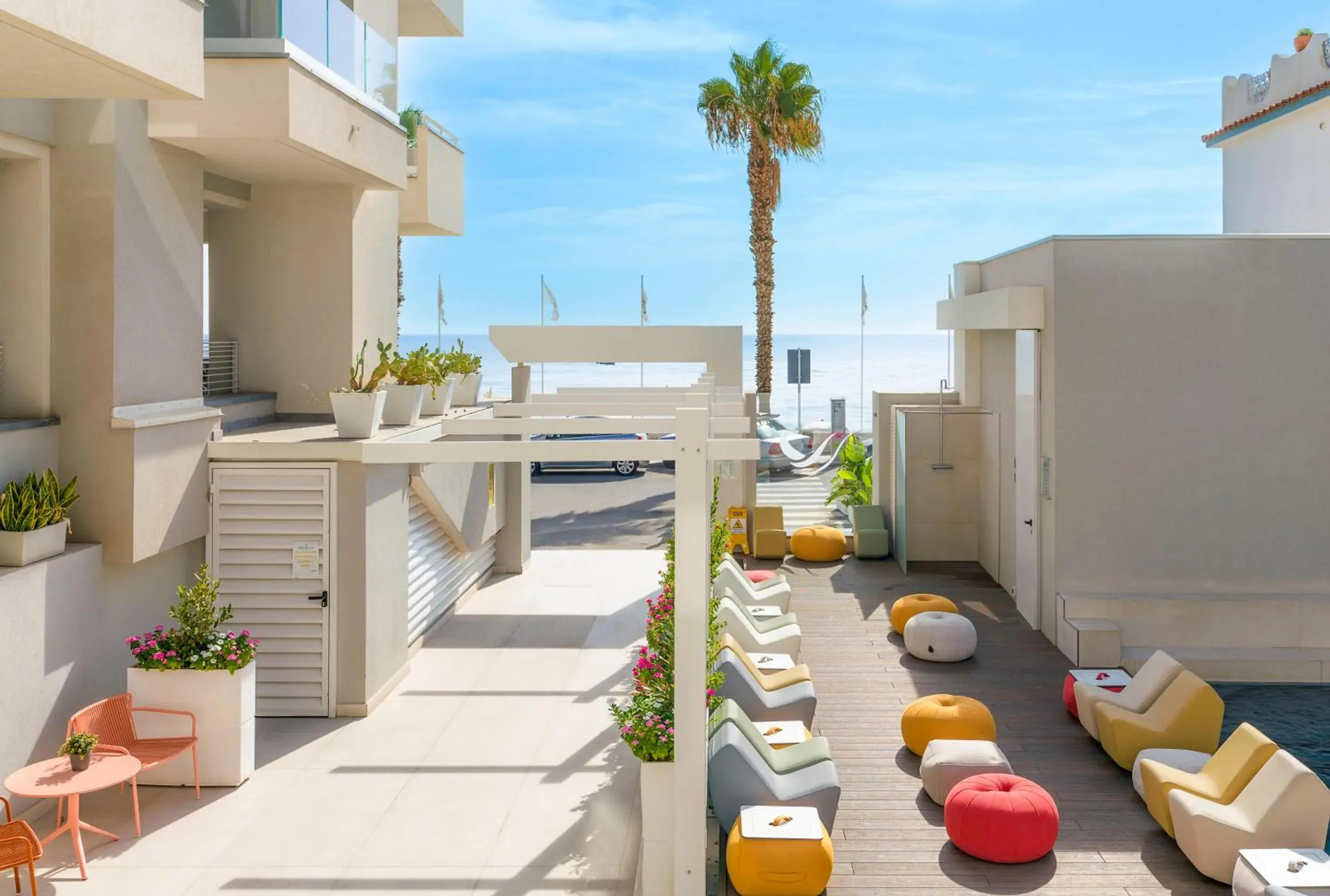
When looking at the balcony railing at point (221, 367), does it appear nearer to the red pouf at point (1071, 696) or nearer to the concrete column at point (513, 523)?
the concrete column at point (513, 523)

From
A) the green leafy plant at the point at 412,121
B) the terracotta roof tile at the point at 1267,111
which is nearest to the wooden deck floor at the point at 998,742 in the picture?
the green leafy plant at the point at 412,121

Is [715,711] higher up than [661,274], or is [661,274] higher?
[661,274]

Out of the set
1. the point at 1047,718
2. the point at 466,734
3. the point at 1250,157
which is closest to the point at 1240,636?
the point at 1047,718

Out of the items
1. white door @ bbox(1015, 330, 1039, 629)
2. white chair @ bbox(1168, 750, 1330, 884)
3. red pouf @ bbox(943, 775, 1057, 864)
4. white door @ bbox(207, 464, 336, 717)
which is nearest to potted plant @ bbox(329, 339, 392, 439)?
white door @ bbox(207, 464, 336, 717)


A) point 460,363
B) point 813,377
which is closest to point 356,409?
point 460,363

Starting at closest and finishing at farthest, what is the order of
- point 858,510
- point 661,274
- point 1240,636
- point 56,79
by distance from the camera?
1. point 56,79
2. point 1240,636
3. point 858,510
4. point 661,274

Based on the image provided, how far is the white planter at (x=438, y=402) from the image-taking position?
15.9 meters

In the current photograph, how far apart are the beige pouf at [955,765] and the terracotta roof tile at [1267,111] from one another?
1900 centimetres

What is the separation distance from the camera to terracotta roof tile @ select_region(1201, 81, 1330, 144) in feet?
73.3

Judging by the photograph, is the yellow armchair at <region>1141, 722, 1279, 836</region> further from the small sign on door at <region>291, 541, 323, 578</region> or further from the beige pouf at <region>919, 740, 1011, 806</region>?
the small sign on door at <region>291, 541, 323, 578</region>

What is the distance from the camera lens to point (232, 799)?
9375 millimetres

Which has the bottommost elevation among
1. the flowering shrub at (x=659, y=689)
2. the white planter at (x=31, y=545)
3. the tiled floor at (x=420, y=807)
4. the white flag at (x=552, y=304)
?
the tiled floor at (x=420, y=807)

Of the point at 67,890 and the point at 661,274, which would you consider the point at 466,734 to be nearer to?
the point at 67,890

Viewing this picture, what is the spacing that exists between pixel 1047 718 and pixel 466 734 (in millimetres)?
5871
